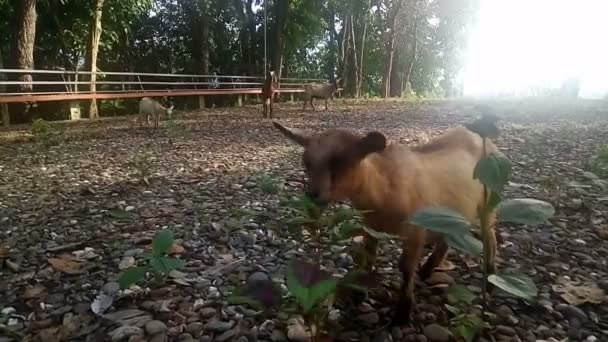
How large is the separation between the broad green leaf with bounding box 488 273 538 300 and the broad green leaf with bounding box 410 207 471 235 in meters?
0.27

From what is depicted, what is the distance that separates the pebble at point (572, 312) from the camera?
8.23 feet

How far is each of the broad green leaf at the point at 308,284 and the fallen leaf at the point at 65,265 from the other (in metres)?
1.98

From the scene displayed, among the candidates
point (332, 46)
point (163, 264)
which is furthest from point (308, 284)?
point (332, 46)

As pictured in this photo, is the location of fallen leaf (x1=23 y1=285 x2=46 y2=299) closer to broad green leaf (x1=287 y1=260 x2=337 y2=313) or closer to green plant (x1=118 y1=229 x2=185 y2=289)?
green plant (x1=118 y1=229 x2=185 y2=289)

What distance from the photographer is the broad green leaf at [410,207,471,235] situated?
190 cm

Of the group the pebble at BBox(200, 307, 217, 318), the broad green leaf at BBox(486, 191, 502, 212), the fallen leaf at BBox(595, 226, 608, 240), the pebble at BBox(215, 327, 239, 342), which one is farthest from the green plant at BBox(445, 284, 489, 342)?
the fallen leaf at BBox(595, 226, 608, 240)

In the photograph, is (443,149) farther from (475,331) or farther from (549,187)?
(549,187)

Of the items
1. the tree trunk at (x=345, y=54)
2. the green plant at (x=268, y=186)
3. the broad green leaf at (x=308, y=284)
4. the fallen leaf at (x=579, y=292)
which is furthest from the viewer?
the tree trunk at (x=345, y=54)

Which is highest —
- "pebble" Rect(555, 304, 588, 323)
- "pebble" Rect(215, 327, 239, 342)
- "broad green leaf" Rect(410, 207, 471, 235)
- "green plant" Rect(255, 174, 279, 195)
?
"broad green leaf" Rect(410, 207, 471, 235)

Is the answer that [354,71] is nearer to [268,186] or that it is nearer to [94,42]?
[94,42]

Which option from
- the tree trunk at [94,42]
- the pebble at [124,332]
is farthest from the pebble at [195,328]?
the tree trunk at [94,42]

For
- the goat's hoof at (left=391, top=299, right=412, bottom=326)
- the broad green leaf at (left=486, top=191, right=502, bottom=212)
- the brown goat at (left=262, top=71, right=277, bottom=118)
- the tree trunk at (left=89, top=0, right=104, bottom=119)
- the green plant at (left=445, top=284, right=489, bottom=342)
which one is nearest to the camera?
the broad green leaf at (left=486, top=191, right=502, bottom=212)

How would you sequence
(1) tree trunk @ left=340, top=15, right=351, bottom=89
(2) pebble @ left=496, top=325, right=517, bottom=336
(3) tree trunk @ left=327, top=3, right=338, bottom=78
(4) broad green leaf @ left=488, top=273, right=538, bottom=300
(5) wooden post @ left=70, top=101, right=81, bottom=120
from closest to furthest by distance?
(4) broad green leaf @ left=488, top=273, right=538, bottom=300
(2) pebble @ left=496, top=325, right=517, bottom=336
(5) wooden post @ left=70, top=101, right=81, bottom=120
(1) tree trunk @ left=340, top=15, right=351, bottom=89
(3) tree trunk @ left=327, top=3, right=338, bottom=78

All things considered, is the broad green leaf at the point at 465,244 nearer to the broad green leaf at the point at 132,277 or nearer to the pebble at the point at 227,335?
the pebble at the point at 227,335
